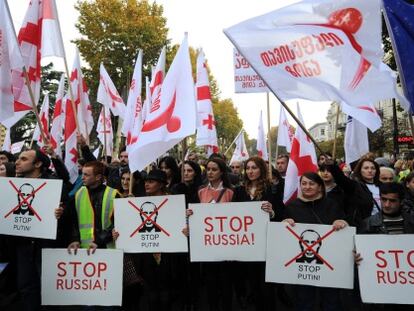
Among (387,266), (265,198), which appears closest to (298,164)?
(265,198)

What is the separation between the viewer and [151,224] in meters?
4.52

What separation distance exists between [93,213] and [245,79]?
17.6 feet

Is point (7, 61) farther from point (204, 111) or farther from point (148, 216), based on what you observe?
point (204, 111)

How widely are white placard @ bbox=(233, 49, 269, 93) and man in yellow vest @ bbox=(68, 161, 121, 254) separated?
4.96m

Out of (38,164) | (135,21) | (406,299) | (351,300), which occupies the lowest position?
(351,300)

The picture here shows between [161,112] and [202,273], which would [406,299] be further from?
[161,112]

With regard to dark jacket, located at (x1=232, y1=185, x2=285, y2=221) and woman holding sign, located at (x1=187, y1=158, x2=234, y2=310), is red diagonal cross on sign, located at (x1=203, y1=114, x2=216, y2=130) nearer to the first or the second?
woman holding sign, located at (x1=187, y1=158, x2=234, y2=310)

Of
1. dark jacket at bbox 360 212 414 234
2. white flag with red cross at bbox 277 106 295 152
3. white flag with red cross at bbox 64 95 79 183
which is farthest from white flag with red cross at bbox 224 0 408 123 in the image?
white flag with red cross at bbox 277 106 295 152

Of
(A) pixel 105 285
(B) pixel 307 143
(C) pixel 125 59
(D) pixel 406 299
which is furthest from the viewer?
(C) pixel 125 59

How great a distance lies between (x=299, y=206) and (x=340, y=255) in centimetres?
61

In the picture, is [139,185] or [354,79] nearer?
[354,79]

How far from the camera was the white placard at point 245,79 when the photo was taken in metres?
8.83

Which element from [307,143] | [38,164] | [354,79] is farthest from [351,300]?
[38,164]

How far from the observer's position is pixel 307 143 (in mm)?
5852
